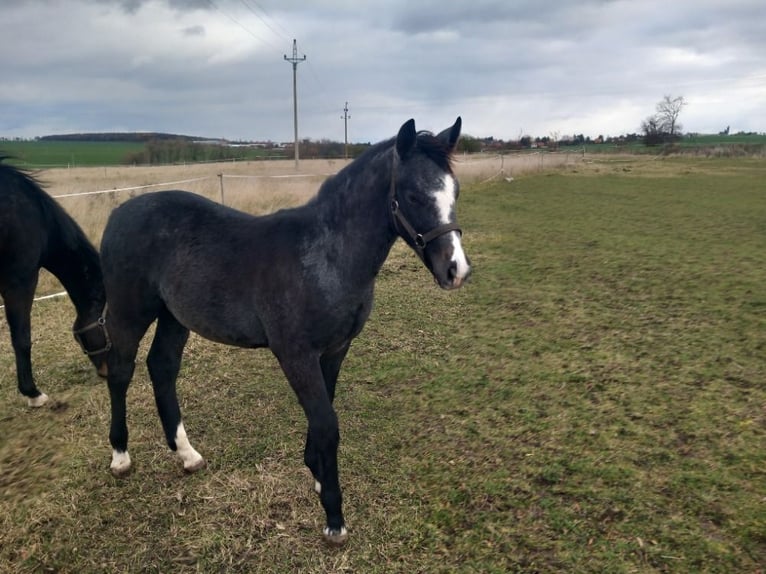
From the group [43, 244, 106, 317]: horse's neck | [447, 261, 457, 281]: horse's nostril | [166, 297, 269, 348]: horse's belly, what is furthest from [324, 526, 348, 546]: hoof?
[43, 244, 106, 317]: horse's neck

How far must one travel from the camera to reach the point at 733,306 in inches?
233

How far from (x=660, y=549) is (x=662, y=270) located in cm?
628

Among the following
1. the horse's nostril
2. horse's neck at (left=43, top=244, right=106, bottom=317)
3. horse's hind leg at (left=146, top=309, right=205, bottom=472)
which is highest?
the horse's nostril

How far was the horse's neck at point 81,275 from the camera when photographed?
403cm

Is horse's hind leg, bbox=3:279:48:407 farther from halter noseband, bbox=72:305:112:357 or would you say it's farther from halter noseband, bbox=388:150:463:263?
halter noseband, bbox=388:150:463:263

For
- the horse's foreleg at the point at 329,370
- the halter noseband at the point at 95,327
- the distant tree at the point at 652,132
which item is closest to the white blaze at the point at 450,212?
the horse's foreleg at the point at 329,370

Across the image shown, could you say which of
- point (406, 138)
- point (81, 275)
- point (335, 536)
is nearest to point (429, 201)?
point (406, 138)

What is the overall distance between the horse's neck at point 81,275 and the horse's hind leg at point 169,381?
1.13 meters

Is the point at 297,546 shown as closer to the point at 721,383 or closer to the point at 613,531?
the point at 613,531

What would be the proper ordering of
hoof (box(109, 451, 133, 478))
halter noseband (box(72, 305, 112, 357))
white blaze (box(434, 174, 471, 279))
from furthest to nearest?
halter noseband (box(72, 305, 112, 357)) → hoof (box(109, 451, 133, 478)) → white blaze (box(434, 174, 471, 279))

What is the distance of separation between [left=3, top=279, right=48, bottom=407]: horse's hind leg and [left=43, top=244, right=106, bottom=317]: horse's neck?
1.01ft

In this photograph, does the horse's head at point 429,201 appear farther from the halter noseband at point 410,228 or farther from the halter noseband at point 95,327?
the halter noseband at point 95,327

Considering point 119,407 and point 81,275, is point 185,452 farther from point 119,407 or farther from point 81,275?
point 81,275

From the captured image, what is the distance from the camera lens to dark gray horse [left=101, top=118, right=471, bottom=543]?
2.31 metres
